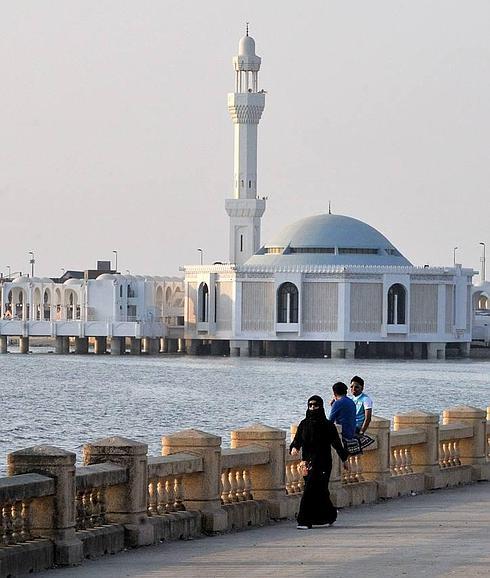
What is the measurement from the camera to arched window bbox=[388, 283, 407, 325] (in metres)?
193

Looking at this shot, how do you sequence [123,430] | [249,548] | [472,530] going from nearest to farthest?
[249,548], [472,530], [123,430]

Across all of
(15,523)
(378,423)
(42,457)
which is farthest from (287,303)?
(15,523)

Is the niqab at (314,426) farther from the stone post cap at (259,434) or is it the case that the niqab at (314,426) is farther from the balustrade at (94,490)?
the balustrade at (94,490)

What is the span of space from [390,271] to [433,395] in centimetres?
→ 7926

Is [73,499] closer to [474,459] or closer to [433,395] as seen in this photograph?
[474,459]

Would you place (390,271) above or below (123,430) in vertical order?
above

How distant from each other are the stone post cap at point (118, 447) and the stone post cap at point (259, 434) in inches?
132

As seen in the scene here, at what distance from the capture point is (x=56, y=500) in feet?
63.1

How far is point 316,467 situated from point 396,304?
17149cm

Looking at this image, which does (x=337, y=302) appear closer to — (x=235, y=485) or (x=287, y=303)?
(x=287, y=303)

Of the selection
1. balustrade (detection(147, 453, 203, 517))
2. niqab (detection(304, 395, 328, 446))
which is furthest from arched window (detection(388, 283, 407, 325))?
balustrade (detection(147, 453, 203, 517))

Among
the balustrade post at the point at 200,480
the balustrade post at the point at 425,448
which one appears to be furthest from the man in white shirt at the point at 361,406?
the balustrade post at the point at 200,480

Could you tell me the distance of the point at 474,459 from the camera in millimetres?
31172

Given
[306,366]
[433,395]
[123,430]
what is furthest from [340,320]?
[123,430]
